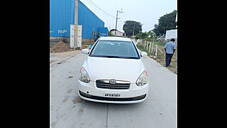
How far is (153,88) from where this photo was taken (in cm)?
537

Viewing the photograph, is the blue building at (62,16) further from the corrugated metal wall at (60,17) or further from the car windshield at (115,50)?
the car windshield at (115,50)

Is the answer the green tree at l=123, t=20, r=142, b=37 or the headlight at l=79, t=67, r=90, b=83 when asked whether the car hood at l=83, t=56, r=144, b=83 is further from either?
the green tree at l=123, t=20, r=142, b=37

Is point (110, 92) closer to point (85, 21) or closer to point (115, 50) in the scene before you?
point (115, 50)

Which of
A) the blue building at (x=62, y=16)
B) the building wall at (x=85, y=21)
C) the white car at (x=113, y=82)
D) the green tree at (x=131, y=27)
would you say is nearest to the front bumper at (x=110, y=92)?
the white car at (x=113, y=82)

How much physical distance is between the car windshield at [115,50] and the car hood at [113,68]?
30 centimetres

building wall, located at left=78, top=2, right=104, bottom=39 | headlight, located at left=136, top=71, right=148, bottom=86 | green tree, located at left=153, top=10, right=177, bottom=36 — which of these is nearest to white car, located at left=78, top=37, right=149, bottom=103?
headlight, located at left=136, top=71, right=148, bottom=86

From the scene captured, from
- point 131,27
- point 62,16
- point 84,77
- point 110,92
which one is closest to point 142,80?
point 110,92

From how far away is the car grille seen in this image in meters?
3.45

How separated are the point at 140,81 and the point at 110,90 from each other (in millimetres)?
666

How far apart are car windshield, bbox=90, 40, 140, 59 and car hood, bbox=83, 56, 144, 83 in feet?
0.98
